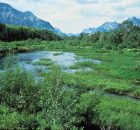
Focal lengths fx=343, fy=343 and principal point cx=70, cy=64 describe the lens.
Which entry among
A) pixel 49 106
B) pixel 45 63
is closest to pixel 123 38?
pixel 45 63

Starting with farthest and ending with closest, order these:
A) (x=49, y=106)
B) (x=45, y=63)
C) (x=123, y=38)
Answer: (x=123, y=38), (x=45, y=63), (x=49, y=106)

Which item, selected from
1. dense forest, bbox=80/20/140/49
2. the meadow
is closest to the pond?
the meadow

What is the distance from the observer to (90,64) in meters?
72.4

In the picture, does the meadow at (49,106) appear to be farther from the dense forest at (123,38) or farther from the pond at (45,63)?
the dense forest at (123,38)

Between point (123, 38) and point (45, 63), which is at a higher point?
point (123, 38)

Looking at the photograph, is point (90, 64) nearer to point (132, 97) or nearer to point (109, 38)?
point (132, 97)

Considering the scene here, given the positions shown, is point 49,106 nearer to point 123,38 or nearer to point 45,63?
point 45,63

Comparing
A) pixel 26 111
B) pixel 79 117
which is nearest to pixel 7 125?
pixel 26 111

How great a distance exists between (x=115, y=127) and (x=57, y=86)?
550cm

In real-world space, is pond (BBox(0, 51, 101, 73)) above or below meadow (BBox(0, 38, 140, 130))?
below

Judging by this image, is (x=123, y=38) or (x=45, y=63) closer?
(x=45, y=63)

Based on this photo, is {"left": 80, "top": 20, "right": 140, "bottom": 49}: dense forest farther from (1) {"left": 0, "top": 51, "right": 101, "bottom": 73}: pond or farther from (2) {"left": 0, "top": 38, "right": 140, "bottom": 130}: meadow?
(2) {"left": 0, "top": 38, "right": 140, "bottom": 130}: meadow

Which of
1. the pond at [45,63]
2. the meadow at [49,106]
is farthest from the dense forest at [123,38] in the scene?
the meadow at [49,106]

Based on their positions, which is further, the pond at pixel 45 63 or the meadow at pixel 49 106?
the pond at pixel 45 63
